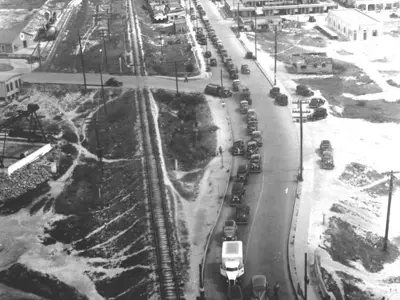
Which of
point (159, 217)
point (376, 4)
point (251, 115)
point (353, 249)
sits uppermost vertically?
point (376, 4)

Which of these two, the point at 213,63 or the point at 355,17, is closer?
the point at 213,63

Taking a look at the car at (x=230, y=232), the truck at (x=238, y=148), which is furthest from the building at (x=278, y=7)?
the car at (x=230, y=232)

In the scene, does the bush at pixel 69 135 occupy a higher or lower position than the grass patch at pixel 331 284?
higher

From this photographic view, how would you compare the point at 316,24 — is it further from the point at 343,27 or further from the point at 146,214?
the point at 146,214

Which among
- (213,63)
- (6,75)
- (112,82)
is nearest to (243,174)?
(112,82)

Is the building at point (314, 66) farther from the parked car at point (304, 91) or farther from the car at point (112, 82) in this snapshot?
the car at point (112, 82)

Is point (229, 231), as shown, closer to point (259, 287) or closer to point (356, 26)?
point (259, 287)

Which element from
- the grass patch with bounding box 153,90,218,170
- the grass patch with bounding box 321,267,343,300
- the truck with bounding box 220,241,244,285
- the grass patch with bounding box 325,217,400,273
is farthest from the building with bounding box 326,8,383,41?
the truck with bounding box 220,241,244,285
